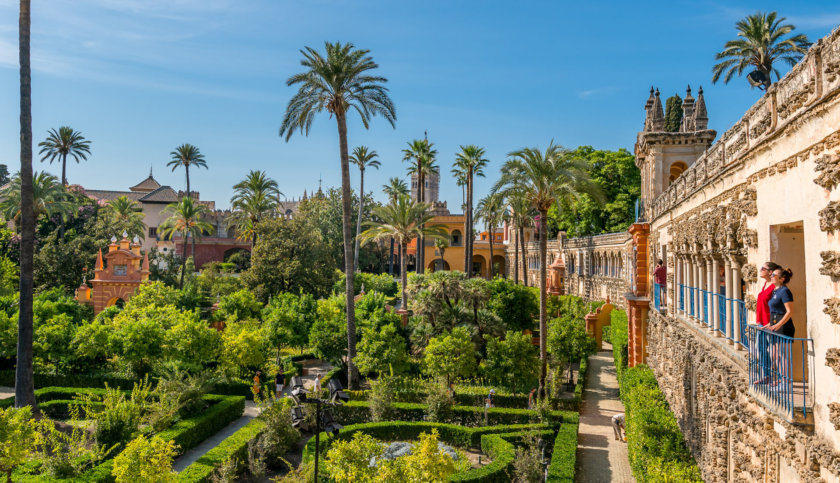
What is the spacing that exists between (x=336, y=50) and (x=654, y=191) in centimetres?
1388

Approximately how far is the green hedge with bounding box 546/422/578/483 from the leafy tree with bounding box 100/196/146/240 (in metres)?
39.8

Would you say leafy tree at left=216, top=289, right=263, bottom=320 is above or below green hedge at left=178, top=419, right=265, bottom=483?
above

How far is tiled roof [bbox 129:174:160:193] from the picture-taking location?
81625 mm

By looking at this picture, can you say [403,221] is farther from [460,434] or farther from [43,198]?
[43,198]

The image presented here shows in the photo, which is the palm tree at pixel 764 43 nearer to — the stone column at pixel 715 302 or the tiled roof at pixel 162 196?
the stone column at pixel 715 302

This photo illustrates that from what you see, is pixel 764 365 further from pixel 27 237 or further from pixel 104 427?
pixel 27 237

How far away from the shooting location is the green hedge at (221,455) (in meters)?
14.0

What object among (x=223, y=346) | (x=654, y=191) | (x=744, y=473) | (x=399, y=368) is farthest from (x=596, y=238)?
(x=744, y=473)

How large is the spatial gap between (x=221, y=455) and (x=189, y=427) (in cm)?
261

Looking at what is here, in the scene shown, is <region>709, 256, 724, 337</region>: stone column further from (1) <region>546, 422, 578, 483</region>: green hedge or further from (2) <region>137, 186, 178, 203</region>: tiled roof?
(2) <region>137, 186, 178, 203</region>: tiled roof

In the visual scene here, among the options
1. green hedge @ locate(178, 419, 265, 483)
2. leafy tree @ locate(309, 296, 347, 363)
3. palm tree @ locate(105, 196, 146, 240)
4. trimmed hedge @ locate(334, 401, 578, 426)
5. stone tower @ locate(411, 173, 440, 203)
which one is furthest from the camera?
stone tower @ locate(411, 173, 440, 203)

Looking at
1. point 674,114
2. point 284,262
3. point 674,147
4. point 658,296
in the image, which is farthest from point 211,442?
point 674,114

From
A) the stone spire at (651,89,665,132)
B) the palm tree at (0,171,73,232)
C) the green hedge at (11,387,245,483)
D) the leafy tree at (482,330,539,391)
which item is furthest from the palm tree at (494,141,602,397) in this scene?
the palm tree at (0,171,73,232)

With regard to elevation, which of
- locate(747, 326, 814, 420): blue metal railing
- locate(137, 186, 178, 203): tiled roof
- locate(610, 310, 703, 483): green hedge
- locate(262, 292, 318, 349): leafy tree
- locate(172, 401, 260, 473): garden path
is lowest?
locate(172, 401, 260, 473): garden path
